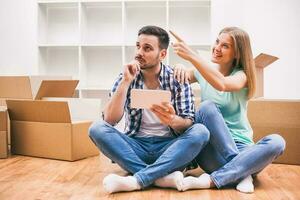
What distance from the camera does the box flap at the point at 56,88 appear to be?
2.61m

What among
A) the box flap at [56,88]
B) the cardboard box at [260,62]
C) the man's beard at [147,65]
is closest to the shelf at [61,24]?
the box flap at [56,88]

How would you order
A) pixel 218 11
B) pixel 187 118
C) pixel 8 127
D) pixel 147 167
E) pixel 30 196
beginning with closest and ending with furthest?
pixel 30 196
pixel 147 167
pixel 187 118
pixel 8 127
pixel 218 11

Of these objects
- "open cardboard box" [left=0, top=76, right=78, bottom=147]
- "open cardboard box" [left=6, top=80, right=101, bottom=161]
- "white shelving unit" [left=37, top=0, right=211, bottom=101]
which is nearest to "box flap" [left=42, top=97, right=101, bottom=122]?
"open cardboard box" [left=6, top=80, right=101, bottom=161]

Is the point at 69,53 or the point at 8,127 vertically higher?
the point at 69,53

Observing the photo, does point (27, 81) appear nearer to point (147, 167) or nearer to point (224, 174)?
point (147, 167)

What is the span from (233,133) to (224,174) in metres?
0.25

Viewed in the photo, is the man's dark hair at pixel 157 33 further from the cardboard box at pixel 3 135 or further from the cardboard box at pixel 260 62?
the cardboard box at pixel 3 135

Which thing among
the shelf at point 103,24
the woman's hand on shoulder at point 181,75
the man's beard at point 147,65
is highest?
the shelf at point 103,24

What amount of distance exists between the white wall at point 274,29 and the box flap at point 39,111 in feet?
5.92

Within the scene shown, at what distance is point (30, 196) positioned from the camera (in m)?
1.49

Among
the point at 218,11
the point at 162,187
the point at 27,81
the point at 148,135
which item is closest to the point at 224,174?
the point at 162,187

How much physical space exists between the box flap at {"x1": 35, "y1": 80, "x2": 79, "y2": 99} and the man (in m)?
0.96

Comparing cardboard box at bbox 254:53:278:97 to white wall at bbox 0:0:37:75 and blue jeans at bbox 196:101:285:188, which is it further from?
white wall at bbox 0:0:37:75

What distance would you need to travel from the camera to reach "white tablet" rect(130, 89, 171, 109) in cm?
157
